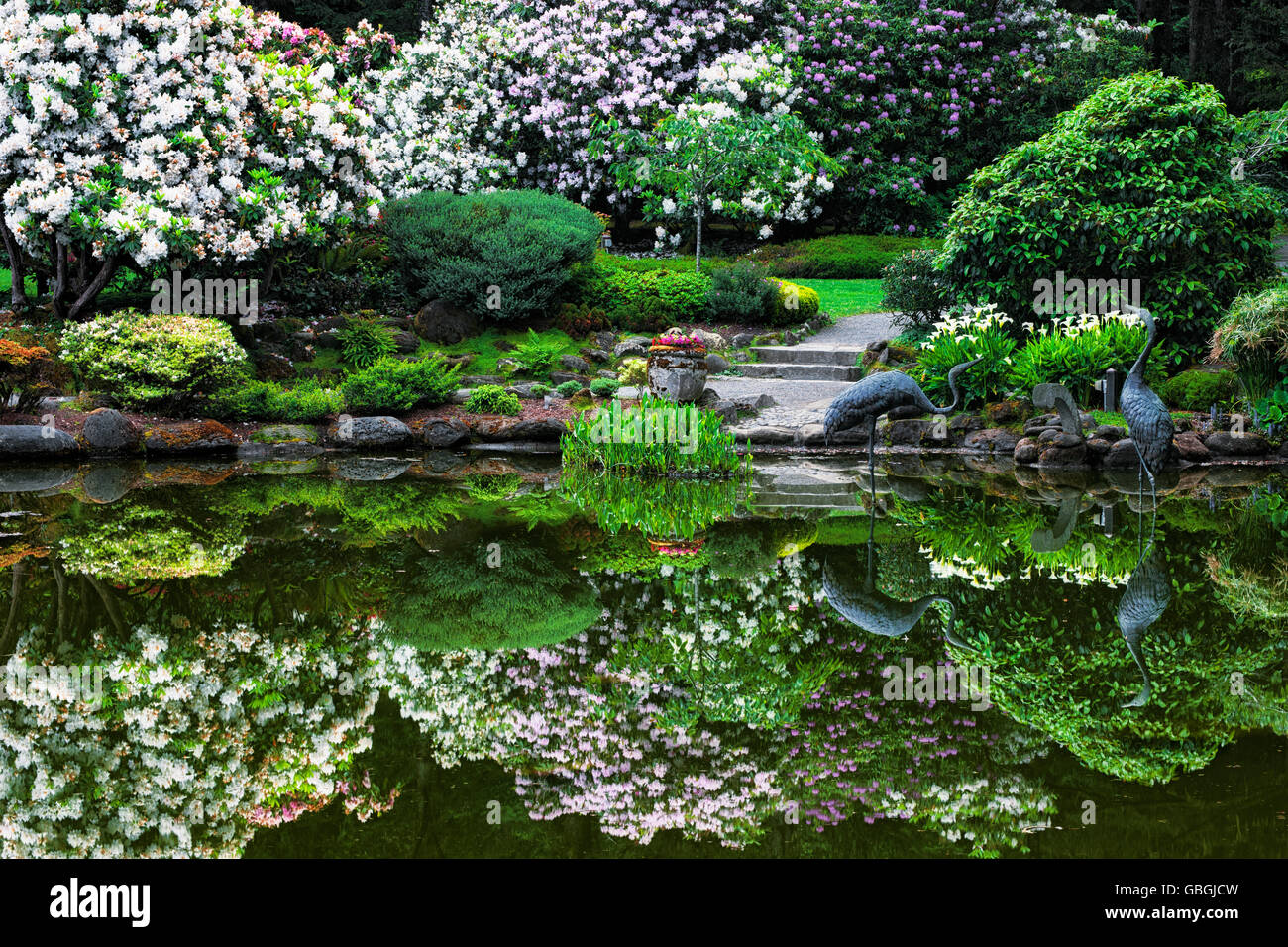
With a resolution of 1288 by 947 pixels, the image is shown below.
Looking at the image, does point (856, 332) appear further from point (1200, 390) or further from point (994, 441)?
point (1200, 390)

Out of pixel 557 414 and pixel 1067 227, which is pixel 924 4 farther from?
pixel 557 414

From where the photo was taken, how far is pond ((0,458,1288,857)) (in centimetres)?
377

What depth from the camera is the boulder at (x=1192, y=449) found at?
1181 centimetres

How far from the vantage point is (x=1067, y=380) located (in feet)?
42.2

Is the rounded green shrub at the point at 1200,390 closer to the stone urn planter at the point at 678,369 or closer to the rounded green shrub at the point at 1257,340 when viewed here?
the rounded green shrub at the point at 1257,340

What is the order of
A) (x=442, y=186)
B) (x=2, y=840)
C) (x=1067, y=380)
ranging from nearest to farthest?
(x=2, y=840) < (x=1067, y=380) < (x=442, y=186)

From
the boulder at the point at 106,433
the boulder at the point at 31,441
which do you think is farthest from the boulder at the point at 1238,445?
the boulder at the point at 31,441

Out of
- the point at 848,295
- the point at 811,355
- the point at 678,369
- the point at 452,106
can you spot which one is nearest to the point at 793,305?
the point at 811,355

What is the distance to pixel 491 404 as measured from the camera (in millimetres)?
13922

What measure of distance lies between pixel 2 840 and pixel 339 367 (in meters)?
11.7

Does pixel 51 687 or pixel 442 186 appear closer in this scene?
pixel 51 687

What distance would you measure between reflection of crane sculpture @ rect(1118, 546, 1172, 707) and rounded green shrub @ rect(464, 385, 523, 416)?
8262mm

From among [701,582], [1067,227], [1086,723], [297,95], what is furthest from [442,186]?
[1086,723]

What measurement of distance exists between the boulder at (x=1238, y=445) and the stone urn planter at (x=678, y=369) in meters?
5.75
